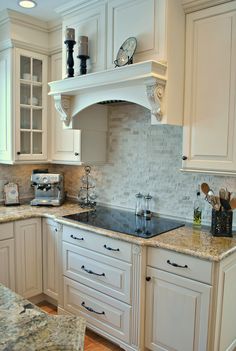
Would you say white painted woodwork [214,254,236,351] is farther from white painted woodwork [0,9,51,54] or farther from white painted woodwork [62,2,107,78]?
white painted woodwork [0,9,51,54]

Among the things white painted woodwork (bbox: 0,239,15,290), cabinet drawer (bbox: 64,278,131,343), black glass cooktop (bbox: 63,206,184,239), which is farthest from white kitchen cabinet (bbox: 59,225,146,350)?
white painted woodwork (bbox: 0,239,15,290)

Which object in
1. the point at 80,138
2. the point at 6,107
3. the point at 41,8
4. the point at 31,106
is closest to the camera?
the point at 41,8

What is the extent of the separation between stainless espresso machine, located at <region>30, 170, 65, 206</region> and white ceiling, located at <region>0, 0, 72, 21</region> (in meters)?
1.52

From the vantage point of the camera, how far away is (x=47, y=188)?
10.6 ft

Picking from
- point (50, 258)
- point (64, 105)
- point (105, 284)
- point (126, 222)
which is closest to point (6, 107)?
point (64, 105)

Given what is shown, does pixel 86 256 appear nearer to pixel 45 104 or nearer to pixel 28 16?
pixel 45 104

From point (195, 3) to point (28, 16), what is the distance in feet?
5.41

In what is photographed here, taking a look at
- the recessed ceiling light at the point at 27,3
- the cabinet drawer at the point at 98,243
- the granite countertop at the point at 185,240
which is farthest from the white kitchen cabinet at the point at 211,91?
the recessed ceiling light at the point at 27,3

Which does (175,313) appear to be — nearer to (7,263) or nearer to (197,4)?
(7,263)

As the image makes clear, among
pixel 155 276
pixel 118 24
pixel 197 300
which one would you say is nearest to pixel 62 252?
pixel 155 276

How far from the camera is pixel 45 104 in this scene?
10.6ft

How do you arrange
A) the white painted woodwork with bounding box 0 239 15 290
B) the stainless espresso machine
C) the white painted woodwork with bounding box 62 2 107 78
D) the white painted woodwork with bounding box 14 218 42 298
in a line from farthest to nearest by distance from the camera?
1. the stainless espresso machine
2. the white painted woodwork with bounding box 14 218 42 298
3. the white painted woodwork with bounding box 0 239 15 290
4. the white painted woodwork with bounding box 62 2 107 78

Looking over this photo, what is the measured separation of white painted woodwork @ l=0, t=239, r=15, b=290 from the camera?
2.64 metres

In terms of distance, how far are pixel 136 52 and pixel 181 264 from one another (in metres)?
1.47
